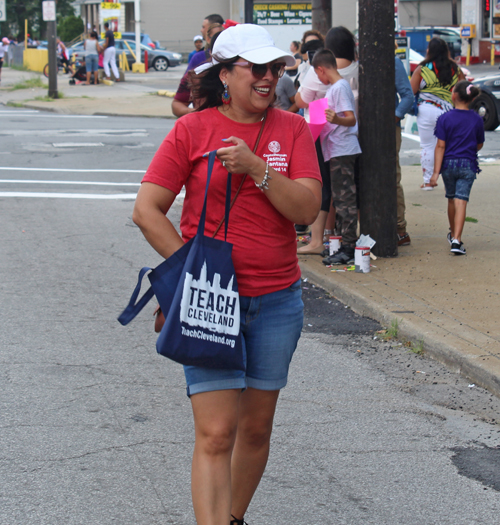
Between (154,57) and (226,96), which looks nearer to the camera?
(226,96)

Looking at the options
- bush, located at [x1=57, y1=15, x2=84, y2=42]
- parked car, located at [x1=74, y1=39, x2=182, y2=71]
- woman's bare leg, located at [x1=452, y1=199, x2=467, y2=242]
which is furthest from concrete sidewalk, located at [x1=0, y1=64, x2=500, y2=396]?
bush, located at [x1=57, y1=15, x2=84, y2=42]

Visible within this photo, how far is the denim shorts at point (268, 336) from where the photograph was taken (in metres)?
2.88

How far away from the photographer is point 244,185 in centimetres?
Result: 283

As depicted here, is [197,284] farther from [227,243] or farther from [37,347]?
[37,347]

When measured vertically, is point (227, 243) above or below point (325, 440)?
above

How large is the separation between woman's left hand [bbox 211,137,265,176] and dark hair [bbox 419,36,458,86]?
7732 millimetres

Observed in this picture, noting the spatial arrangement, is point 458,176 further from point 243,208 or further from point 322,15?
point 322,15

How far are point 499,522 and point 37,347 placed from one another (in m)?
3.37

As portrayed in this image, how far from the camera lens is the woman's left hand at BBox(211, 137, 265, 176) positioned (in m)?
2.65

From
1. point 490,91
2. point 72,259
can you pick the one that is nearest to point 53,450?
point 72,259

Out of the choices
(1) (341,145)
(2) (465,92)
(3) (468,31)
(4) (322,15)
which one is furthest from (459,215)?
(3) (468,31)

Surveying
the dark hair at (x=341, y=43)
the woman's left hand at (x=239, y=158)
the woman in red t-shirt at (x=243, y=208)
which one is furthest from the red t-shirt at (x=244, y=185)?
the dark hair at (x=341, y=43)

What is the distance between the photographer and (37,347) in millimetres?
5551

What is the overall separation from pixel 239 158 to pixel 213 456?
1029 mm
